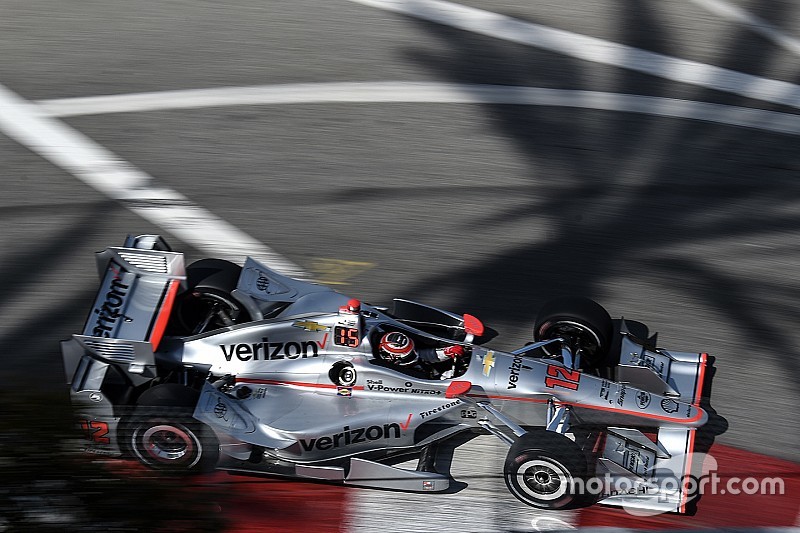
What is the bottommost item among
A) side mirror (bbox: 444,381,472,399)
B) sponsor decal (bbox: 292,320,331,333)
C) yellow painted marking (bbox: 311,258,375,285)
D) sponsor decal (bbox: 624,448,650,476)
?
sponsor decal (bbox: 624,448,650,476)

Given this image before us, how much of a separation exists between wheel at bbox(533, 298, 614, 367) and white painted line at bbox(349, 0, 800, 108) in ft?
17.3

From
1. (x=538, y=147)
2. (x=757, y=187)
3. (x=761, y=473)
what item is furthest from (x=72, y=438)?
(x=757, y=187)

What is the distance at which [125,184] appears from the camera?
909cm

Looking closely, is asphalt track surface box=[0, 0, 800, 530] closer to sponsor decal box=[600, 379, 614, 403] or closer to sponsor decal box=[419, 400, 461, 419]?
sponsor decal box=[419, 400, 461, 419]

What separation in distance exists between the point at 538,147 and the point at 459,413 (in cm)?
449

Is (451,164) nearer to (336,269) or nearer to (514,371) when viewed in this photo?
(336,269)

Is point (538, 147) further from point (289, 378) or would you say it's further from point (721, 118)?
point (289, 378)

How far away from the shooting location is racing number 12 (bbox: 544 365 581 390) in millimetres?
6195

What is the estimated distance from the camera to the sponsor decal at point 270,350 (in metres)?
6.33

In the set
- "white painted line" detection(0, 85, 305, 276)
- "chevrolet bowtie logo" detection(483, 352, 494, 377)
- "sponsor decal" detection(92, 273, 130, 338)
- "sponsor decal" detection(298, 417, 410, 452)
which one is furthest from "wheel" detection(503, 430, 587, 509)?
"white painted line" detection(0, 85, 305, 276)

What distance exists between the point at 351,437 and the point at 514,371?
1.19 metres

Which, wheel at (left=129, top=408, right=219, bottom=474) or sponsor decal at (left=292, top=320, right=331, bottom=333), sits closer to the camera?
wheel at (left=129, top=408, right=219, bottom=474)

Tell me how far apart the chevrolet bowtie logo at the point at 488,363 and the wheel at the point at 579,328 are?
0.63m

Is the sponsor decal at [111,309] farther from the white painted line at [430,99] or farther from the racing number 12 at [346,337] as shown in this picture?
the white painted line at [430,99]
